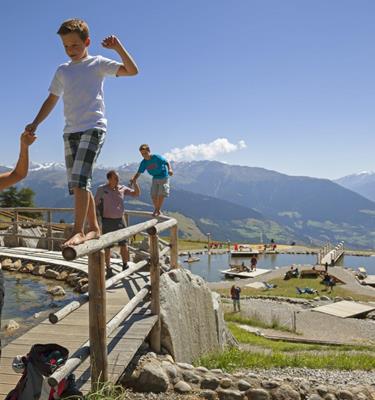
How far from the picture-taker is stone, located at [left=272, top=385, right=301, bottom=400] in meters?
5.20

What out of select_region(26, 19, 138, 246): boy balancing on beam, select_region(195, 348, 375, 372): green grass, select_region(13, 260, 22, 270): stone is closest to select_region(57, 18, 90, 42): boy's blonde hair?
select_region(26, 19, 138, 246): boy balancing on beam

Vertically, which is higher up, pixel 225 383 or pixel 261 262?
pixel 225 383

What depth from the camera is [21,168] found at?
9.64ft

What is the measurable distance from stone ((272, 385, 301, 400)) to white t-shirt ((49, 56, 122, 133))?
367 centimetres

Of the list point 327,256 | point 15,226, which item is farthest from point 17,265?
point 327,256

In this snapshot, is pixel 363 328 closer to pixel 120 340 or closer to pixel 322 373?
pixel 322 373

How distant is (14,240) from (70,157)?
12235 millimetres

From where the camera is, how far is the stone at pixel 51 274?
11.2 m

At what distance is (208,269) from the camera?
51.0 metres

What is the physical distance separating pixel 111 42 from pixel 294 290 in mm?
31823

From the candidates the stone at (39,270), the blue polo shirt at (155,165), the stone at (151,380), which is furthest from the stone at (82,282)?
the stone at (151,380)

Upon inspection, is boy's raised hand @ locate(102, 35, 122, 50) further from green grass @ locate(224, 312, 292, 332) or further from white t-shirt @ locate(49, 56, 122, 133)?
green grass @ locate(224, 312, 292, 332)

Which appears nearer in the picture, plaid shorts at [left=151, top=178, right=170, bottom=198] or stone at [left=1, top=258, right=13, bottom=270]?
plaid shorts at [left=151, top=178, right=170, bottom=198]

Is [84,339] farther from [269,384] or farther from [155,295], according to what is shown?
[269,384]
